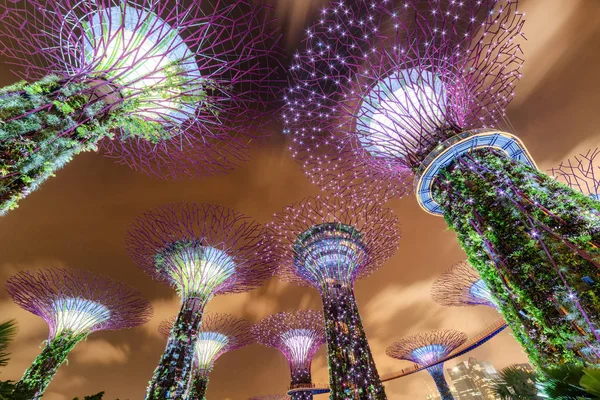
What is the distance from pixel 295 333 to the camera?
64.9 ft

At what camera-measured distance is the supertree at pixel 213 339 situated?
1723cm

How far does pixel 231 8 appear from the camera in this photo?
13.6 feet

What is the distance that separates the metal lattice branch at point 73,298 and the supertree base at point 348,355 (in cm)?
1095

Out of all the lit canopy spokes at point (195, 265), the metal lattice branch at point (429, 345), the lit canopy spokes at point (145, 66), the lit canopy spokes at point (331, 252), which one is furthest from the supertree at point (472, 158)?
the metal lattice branch at point (429, 345)

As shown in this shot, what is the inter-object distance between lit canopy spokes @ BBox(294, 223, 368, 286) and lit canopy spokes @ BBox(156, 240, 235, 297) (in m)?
3.60

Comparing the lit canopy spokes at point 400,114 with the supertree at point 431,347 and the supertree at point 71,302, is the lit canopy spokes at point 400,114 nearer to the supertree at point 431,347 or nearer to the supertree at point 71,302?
the supertree at point 71,302

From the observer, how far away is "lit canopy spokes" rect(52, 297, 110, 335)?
530 inches

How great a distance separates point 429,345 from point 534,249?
893 inches

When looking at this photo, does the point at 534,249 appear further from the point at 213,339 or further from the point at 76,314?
the point at 213,339

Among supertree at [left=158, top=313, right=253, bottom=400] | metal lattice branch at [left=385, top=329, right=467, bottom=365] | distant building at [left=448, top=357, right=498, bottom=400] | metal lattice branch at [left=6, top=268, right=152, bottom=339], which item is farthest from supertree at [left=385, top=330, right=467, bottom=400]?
distant building at [left=448, top=357, right=498, bottom=400]

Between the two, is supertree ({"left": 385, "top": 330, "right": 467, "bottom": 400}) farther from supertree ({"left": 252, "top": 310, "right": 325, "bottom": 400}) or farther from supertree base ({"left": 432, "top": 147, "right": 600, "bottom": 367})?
supertree base ({"left": 432, "top": 147, "right": 600, "bottom": 367})

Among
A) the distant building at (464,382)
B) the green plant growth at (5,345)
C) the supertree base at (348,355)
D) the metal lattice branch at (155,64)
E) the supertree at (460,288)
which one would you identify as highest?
the distant building at (464,382)

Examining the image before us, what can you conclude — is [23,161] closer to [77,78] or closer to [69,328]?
[77,78]

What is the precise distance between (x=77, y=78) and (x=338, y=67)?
5087 mm
